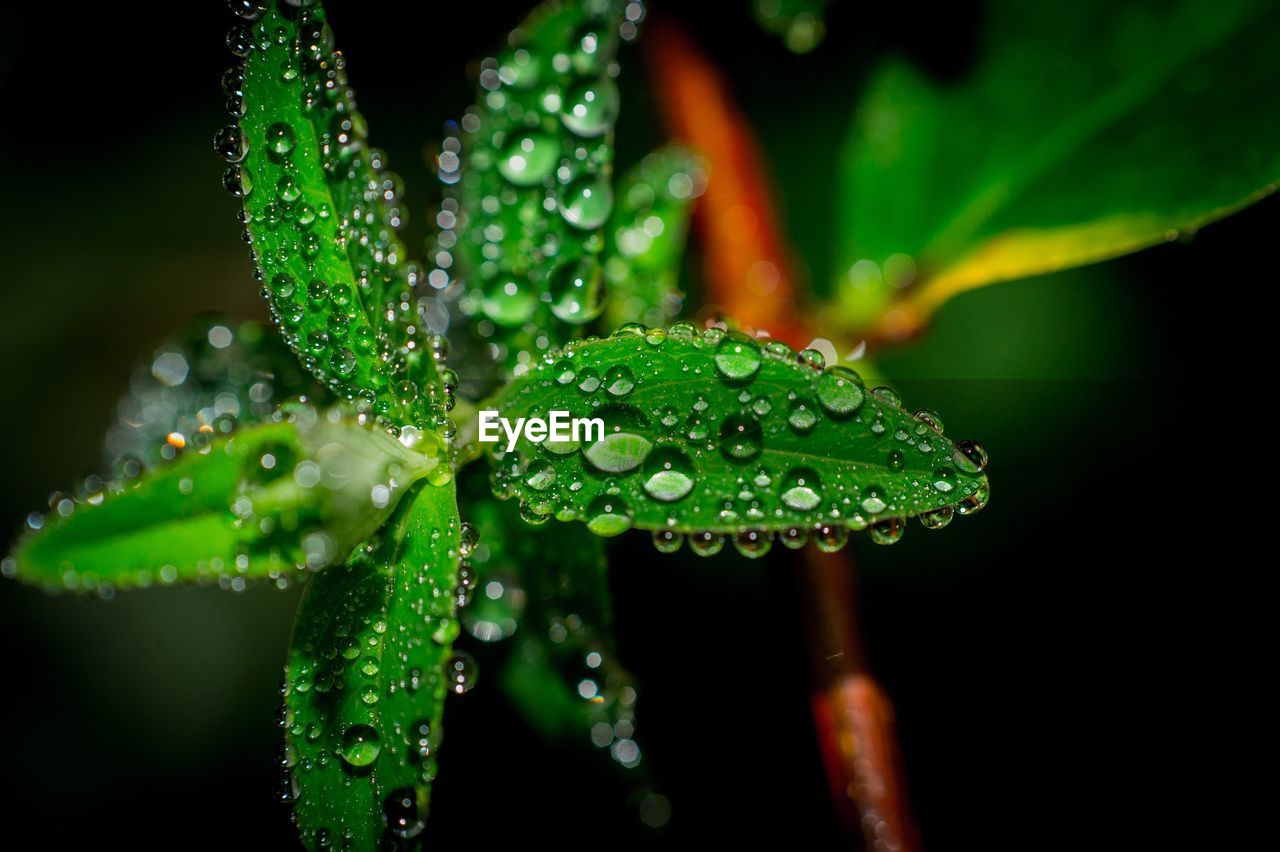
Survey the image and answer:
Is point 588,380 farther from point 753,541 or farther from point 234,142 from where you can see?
point 234,142

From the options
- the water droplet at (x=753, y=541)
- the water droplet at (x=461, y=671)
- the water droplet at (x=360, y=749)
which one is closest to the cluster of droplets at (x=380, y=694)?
the water droplet at (x=360, y=749)

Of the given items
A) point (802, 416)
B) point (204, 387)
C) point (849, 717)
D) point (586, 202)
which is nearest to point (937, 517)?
point (802, 416)

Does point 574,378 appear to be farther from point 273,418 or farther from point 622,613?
point 622,613

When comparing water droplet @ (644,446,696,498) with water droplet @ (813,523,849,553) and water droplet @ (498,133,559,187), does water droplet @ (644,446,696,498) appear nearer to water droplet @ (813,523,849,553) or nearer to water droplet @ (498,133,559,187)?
water droplet @ (813,523,849,553)

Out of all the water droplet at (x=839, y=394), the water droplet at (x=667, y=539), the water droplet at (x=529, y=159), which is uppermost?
the water droplet at (x=529, y=159)

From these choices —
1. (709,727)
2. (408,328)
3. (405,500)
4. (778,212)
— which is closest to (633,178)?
(778,212)

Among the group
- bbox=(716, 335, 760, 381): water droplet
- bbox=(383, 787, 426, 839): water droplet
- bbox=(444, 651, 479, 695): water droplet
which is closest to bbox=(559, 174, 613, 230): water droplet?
bbox=(716, 335, 760, 381): water droplet

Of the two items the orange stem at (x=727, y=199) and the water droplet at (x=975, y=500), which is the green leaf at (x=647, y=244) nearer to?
the orange stem at (x=727, y=199)
